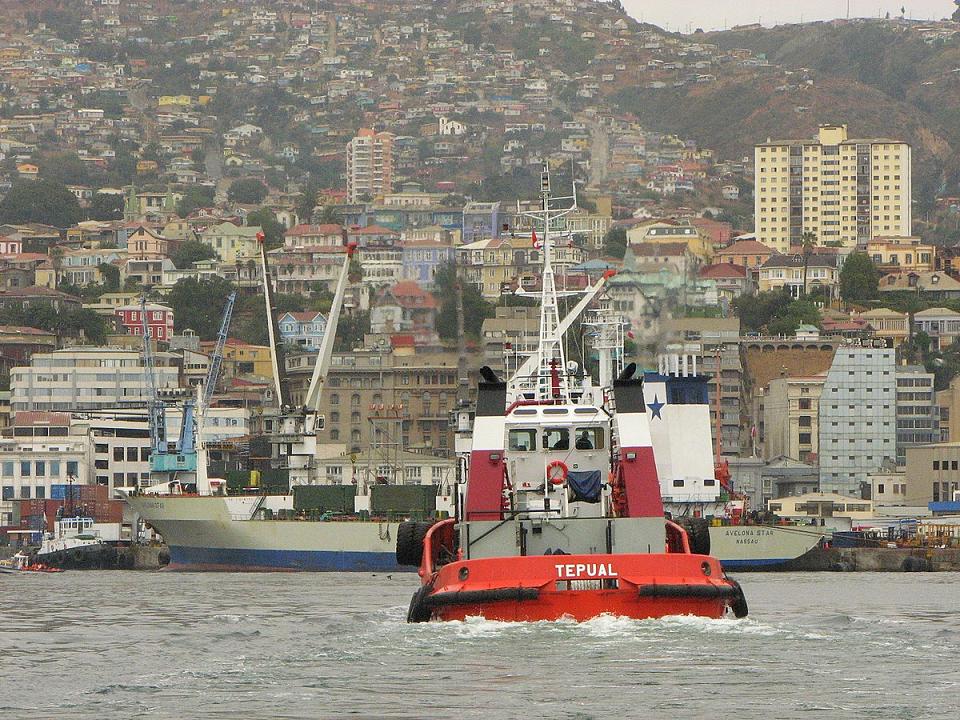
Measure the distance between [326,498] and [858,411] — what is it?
53101 mm

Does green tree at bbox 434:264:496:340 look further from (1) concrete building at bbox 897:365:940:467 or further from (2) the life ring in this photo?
(2) the life ring

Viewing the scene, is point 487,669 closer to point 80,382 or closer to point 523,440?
point 523,440

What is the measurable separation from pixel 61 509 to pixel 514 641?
299ft

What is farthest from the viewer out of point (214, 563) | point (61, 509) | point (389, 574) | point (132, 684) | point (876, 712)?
point (61, 509)

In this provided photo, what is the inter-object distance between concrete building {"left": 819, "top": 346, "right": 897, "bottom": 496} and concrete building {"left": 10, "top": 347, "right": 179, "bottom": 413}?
43933 millimetres

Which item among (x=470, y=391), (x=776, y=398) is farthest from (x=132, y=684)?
(x=776, y=398)

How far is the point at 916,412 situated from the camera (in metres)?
154

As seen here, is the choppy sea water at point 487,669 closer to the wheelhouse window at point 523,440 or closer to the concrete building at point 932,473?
the wheelhouse window at point 523,440

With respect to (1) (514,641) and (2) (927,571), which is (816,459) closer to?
(2) (927,571)

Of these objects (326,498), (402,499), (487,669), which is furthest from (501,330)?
(487,669)

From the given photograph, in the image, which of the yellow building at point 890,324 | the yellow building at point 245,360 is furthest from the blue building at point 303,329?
the yellow building at point 890,324

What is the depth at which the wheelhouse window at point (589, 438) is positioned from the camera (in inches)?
1762

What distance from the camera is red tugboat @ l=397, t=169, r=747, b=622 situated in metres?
39.0

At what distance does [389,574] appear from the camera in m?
93.8
